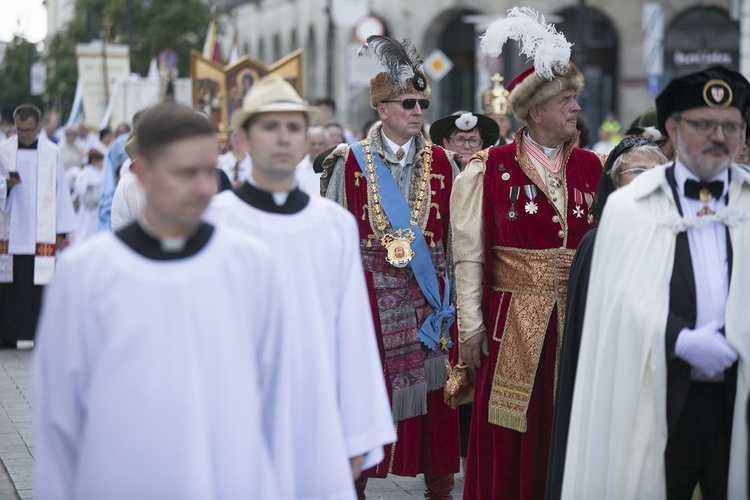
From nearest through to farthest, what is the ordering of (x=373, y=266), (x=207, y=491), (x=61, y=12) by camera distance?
1. (x=207, y=491)
2. (x=373, y=266)
3. (x=61, y=12)

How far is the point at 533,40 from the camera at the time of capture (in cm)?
718

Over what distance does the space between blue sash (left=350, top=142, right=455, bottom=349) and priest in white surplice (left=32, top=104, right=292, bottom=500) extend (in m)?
3.47

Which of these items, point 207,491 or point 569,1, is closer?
point 207,491

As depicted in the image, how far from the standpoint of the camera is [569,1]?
44.6 m

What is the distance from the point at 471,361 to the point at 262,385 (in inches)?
111

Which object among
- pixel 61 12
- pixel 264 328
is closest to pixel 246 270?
pixel 264 328

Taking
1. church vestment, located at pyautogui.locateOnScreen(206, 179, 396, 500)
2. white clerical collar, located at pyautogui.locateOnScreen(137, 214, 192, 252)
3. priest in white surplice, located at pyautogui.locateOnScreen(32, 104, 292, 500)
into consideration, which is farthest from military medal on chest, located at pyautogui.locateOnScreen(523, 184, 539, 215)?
white clerical collar, located at pyautogui.locateOnScreen(137, 214, 192, 252)

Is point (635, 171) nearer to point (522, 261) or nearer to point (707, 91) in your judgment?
point (707, 91)

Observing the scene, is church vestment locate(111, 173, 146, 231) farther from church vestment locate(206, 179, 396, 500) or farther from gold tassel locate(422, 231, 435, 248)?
church vestment locate(206, 179, 396, 500)

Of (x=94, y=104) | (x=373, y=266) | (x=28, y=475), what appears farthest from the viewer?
(x=94, y=104)

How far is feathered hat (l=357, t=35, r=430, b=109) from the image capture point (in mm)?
7832

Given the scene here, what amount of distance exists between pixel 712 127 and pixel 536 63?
1.85 meters

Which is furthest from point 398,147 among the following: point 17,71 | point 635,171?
point 17,71

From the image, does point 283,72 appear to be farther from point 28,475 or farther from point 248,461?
point 248,461
